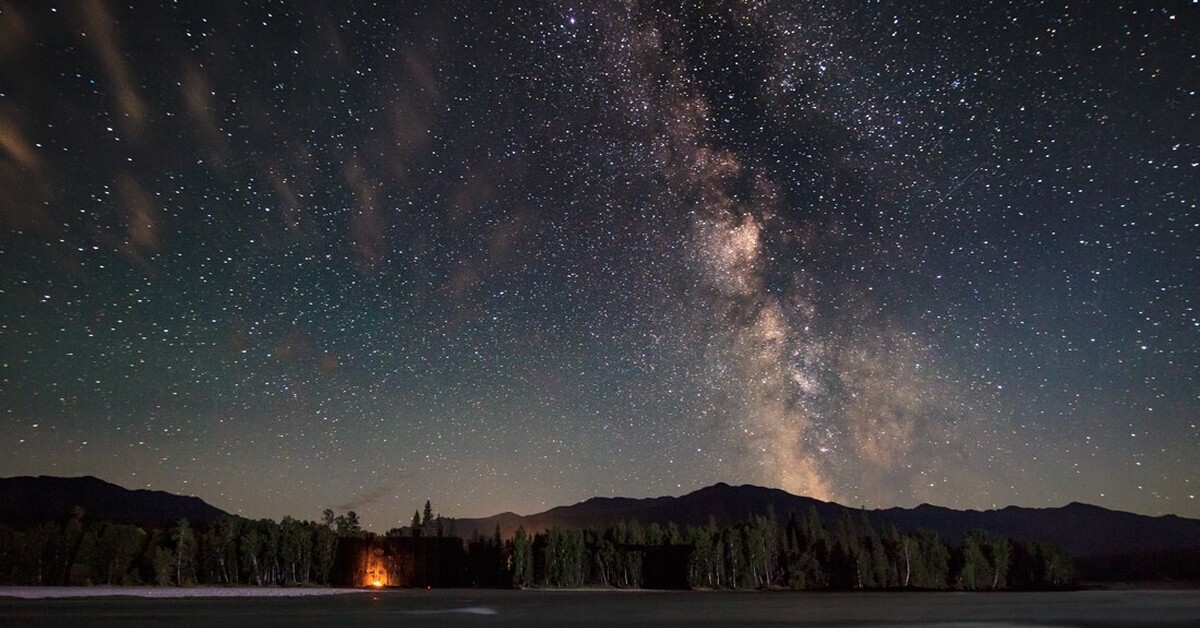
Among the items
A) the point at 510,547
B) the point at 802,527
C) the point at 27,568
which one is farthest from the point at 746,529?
the point at 27,568

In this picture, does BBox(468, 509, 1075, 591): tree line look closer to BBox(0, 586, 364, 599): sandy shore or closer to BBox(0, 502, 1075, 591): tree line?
BBox(0, 502, 1075, 591): tree line

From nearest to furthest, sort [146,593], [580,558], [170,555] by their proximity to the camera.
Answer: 1. [146,593]
2. [170,555]
3. [580,558]

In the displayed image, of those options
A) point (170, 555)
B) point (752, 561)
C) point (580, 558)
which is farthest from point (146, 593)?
point (752, 561)

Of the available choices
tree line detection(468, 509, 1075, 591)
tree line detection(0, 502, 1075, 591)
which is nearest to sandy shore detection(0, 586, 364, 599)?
tree line detection(0, 502, 1075, 591)

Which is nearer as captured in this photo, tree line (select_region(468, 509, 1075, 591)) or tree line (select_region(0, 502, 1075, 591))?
tree line (select_region(0, 502, 1075, 591))

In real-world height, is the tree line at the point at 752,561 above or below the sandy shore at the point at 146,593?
below

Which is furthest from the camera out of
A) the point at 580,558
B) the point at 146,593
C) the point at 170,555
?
the point at 580,558

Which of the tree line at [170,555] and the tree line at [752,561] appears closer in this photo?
the tree line at [170,555]

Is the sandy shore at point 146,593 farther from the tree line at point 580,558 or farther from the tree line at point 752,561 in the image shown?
the tree line at point 752,561

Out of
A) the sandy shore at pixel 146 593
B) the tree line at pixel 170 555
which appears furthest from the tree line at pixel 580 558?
the sandy shore at pixel 146 593

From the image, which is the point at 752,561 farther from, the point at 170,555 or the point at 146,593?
the point at 146,593

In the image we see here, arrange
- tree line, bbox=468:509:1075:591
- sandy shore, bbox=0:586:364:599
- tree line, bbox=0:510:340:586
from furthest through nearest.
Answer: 1. tree line, bbox=468:509:1075:591
2. tree line, bbox=0:510:340:586
3. sandy shore, bbox=0:586:364:599

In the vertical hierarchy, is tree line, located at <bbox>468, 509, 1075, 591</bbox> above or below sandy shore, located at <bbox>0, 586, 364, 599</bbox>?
below

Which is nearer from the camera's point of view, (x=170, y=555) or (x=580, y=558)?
(x=170, y=555)
